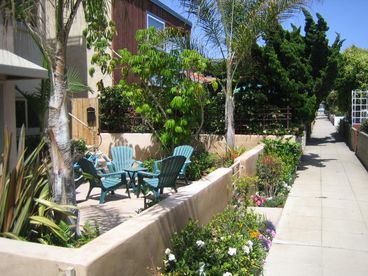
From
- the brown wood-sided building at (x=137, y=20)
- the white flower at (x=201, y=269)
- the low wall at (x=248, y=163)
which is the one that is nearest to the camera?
the white flower at (x=201, y=269)

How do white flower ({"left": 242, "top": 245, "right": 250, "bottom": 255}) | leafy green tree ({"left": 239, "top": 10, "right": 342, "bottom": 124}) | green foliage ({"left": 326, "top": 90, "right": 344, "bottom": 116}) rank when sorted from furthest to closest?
green foliage ({"left": 326, "top": 90, "right": 344, "bottom": 116}) → leafy green tree ({"left": 239, "top": 10, "right": 342, "bottom": 124}) → white flower ({"left": 242, "top": 245, "right": 250, "bottom": 255})

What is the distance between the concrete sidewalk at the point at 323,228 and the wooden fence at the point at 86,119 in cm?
631

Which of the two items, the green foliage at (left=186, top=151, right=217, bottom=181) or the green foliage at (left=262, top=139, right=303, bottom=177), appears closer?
the green foliage at (left=186, top=151, right=217, bottom=181)

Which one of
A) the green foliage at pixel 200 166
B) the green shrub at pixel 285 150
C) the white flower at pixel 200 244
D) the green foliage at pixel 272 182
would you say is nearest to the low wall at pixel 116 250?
the white flower at pixel 200 244

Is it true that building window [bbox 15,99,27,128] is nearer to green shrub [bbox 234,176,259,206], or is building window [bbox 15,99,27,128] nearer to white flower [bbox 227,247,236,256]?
green shrub [bbox 234,176,259,206]

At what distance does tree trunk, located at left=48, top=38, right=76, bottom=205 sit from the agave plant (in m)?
0.16

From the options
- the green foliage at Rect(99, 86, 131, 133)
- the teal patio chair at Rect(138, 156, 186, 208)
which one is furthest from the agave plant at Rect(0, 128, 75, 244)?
the green foliage at Rect(99, 86, 131, 133)

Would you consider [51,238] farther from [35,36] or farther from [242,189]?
[242,189]

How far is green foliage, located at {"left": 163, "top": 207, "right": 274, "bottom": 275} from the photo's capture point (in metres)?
4.02

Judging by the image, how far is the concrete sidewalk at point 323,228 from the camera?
17.3 feet

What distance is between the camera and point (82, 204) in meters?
7.99

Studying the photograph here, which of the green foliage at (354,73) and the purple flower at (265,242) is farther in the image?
the green foliage at (354,73)

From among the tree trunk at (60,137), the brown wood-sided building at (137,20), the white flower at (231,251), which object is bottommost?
the white flower at (231,251)

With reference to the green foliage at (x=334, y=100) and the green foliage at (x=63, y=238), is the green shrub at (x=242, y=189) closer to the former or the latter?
the green foliage at (x=63, y=238)
